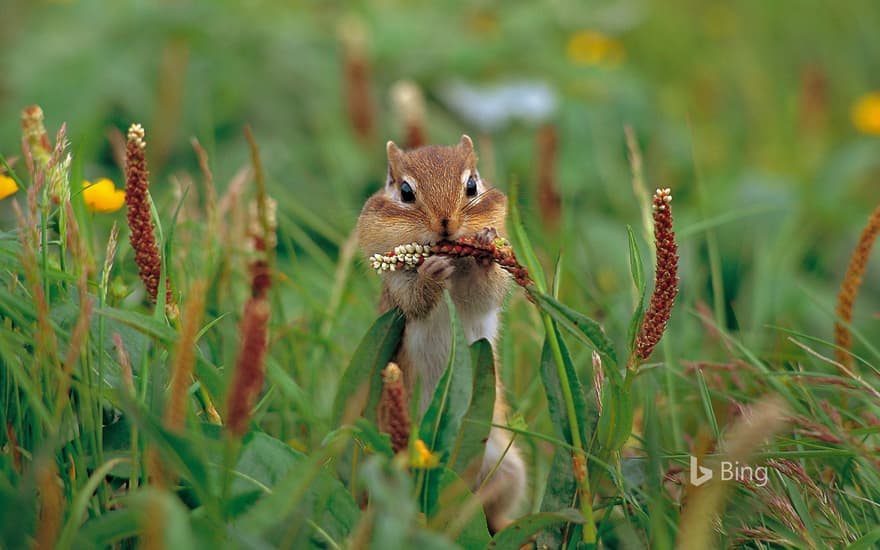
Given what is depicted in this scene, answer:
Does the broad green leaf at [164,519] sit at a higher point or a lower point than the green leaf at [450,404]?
higher

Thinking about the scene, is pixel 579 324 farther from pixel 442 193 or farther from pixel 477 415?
pixel 442 193

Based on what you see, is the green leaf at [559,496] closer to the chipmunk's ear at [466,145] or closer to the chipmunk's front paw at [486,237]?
the chipmunk's front paw at [486,237]

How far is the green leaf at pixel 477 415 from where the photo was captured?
189 centimetres

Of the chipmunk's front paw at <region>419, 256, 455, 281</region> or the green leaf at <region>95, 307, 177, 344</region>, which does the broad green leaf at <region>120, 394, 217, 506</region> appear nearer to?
the green leaf at <region>95, 307, 177, 344</region>

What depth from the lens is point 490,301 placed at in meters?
2.44

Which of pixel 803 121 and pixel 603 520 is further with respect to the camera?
pixel 803 121

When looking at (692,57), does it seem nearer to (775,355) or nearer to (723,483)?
(775,355)

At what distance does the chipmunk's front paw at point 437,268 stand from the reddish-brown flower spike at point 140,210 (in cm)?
56

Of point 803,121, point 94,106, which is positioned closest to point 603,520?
point 94,106

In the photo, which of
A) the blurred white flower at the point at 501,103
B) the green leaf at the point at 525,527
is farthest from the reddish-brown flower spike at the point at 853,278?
the blurred white flower at the point at 501,103

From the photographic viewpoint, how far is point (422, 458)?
171 cm

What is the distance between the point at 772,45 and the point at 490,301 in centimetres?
512

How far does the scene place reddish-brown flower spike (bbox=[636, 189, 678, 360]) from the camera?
1.67 m

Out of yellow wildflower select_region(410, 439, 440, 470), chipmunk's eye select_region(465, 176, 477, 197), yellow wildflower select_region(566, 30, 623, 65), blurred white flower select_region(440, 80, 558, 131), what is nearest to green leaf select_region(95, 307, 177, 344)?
yellow wildflower select_region(410, 439, 440, 470)
